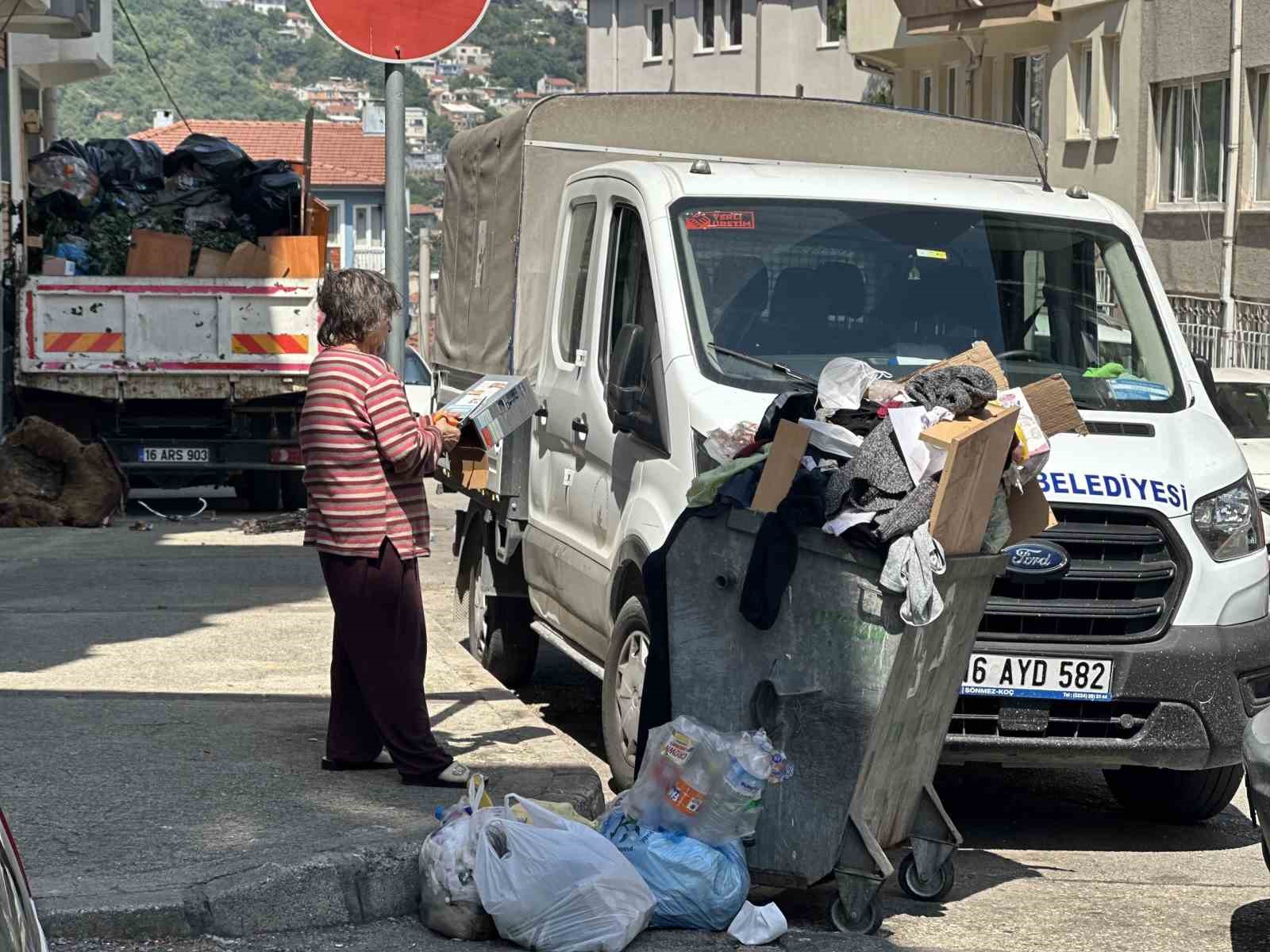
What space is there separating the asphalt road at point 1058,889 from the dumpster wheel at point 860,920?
0.18ft

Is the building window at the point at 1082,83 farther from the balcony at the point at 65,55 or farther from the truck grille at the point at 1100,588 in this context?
the truck grille at the point at 1100,588

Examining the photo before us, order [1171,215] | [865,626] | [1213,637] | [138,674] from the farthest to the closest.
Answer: [1171,215] → [138,674] → [1213,637] → [865,626]

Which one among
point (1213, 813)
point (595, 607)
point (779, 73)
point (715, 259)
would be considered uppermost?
point (779, 73)

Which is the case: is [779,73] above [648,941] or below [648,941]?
above

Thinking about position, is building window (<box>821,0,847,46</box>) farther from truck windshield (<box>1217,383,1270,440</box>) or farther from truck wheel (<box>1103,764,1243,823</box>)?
truck wheel (<box>1103,764,1243,823</box>)

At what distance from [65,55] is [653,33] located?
1176 inches

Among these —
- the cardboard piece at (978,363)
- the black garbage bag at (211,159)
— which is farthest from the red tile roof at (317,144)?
the cardboard piece at (978,363)

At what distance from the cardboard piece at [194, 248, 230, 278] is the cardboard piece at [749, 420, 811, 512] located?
34.6 feet

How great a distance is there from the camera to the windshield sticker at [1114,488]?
20.1 feet

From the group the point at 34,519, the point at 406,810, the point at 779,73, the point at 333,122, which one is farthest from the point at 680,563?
the point at 333,122

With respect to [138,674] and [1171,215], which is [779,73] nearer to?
[1171,215]

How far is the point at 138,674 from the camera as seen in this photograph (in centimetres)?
820

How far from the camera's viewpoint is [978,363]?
222 inches

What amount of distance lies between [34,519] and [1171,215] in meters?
16.2
